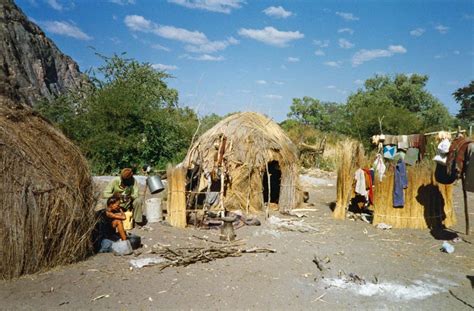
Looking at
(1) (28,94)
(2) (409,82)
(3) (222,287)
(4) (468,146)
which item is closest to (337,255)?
(3) (222,287)

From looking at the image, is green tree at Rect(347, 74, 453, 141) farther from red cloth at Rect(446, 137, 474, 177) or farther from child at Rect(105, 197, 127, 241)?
child at Rect(105, 197, 127, 241)

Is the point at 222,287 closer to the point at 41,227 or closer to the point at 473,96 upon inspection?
the point at 41,227

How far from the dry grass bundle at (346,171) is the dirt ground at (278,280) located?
1.92m

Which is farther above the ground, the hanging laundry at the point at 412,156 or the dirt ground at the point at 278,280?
the hanging laundry at the point at 412,156

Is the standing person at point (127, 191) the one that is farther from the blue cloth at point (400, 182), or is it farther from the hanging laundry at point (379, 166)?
the blue cloth at point (400, 182)

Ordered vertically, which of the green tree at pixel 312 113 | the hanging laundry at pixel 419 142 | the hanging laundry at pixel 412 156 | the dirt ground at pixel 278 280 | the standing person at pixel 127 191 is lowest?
the dirt ground at pixel 278 280

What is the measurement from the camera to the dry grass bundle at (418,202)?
8.35 metres

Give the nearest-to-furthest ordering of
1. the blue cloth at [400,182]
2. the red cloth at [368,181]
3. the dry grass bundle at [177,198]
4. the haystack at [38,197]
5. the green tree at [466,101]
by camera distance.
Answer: the haystack at [38,197], the blue cloth at [400,182], the dry grass bundle at [177,198], the red cloth at [368,181], the green tree at [466,101]

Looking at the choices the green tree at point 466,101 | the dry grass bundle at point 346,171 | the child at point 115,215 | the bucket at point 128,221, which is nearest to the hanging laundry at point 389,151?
the dry grass bundle at point 346,171

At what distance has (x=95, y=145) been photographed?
15203 mm

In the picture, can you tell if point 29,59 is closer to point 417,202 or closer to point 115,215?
point 115,215

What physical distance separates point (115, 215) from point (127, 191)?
129 centimetres

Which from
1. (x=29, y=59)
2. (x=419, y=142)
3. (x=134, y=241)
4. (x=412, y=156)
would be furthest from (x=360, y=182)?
(x=29, y=59)

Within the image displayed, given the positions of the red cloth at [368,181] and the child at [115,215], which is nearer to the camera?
the child at [115,215]
